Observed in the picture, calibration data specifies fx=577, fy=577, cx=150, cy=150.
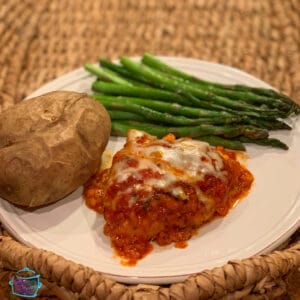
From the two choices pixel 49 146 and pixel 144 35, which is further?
pixel 144 35

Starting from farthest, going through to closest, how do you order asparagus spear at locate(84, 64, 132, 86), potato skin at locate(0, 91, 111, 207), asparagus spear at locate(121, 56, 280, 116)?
asparagus spear at locate(84, 64, 132, 86)
asparagus spear at locate(121, 56, 280, 116)
potato skin at locate(0, 91, 111, 207)

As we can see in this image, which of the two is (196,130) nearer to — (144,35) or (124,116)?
(124,116)

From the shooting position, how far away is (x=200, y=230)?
2.20 meters

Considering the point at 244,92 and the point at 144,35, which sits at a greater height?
the point at 244,92

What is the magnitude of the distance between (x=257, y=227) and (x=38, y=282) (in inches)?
33.0

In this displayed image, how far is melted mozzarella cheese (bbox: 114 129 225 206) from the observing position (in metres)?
2.12

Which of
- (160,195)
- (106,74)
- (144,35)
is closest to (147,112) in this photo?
(106,74)

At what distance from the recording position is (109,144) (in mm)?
2639

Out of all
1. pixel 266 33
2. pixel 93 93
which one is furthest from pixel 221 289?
pixel 266 33

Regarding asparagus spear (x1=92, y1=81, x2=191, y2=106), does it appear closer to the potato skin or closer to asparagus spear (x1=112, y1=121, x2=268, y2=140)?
asparagus spear (x1=112, y1=121, x2=268, y2=140)

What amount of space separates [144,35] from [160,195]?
1751 millimetres

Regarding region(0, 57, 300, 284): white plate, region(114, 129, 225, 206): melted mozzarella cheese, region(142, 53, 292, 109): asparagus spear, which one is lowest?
region(0, 57, 300, 284): white plate

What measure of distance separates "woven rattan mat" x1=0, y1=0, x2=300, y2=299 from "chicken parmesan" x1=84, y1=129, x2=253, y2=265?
1070 mm

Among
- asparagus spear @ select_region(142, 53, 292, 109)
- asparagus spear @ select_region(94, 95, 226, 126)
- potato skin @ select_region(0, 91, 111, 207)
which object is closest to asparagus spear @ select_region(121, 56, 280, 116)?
asparagus spear @ select_region(142, 53, 292, 109)
